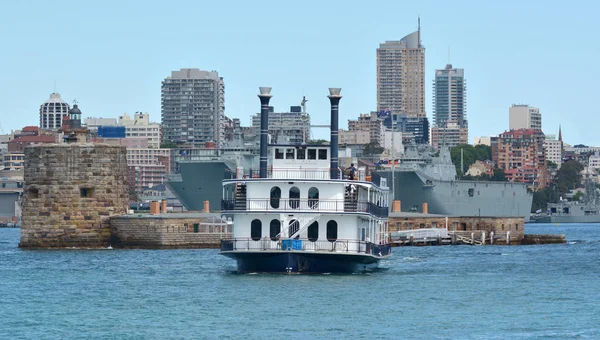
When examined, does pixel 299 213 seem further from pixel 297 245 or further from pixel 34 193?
pixel 34 193

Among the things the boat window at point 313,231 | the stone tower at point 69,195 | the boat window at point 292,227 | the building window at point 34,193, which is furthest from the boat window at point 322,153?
the building window at point 34,193

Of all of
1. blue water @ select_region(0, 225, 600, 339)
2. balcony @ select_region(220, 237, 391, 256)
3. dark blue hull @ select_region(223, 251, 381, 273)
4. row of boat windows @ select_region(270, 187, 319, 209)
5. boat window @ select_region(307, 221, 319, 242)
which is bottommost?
blue water @ select_region(0, 225, 600, 339)

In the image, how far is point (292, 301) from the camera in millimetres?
45312

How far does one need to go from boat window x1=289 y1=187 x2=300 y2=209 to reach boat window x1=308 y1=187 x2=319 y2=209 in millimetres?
448

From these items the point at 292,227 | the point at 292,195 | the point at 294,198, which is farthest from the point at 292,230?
the point at 292,195

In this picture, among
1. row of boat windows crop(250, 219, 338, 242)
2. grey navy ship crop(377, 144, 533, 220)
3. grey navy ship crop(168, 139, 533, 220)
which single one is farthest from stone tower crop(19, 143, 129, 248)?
grey navy ship crop(377, 144, 533, 220)

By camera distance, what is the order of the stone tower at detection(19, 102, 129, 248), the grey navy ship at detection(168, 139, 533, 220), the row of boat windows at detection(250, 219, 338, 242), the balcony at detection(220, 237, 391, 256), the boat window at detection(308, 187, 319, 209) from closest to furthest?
the balcony at detection(220, 237, 391, 256) < the row of boat windows at detection(250, 219, 338, 242) < the boat window at detection(308, 187, 319, 209) < the stone tower at detection(19, 102, 129, 248) < the grey navy ship at detection(168, 139, 533, 220)

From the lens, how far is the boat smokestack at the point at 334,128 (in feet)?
177

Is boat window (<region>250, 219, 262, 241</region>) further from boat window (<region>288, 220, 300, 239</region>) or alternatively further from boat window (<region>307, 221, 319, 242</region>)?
boat window (<region>307, 221, 319, 242</region>)

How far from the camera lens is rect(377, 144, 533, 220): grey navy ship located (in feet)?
482

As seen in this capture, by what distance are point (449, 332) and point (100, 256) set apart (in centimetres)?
3581

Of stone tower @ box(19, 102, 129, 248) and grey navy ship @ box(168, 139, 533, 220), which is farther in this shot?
grey navy ship @ box(168, 139, 533, 220)

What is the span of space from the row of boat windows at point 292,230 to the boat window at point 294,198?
728mm

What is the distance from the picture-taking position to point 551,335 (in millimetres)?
38719
